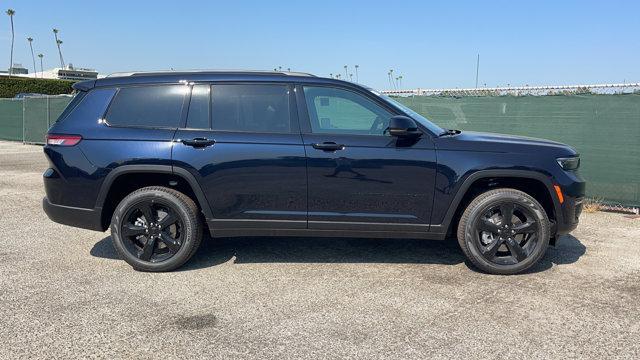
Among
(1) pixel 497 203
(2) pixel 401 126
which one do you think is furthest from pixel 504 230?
(2) pixel 401 126

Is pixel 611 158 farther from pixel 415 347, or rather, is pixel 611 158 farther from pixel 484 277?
pixel 415 347

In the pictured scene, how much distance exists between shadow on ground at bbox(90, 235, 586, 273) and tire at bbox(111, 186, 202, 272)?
10.0 inches

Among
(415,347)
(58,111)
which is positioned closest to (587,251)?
(415,347)

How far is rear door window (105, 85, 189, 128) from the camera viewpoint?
446 centimetres

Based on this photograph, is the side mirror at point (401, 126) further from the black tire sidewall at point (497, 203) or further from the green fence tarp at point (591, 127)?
the green fence tarp at point (591, 127)

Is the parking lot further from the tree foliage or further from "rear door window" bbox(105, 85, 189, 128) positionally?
the tree foliage

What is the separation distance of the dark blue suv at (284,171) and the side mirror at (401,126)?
0.04 feet

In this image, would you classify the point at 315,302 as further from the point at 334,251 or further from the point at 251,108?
the point at 251,108

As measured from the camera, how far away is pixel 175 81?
4523 millimetres

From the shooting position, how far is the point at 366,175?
4.30 m

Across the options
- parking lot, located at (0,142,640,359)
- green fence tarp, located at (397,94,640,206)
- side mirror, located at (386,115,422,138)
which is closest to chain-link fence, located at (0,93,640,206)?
green fence tarp, located at (397,94,640,206)

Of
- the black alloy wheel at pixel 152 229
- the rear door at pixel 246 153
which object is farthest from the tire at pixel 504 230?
the black alloy wheel at pixel 152 229

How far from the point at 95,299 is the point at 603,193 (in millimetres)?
6965

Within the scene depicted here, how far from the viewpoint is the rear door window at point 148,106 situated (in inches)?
176
